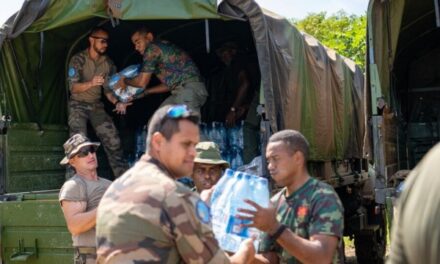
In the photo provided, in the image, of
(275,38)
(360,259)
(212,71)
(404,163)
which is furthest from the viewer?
(360,259)

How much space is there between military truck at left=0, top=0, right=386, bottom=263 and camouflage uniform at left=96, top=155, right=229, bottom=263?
280 cm

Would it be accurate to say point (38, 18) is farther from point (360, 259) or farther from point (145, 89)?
point (360, 259)

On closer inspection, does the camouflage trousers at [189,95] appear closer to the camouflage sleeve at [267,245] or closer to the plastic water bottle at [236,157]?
the plastic water bottle at [236,157]

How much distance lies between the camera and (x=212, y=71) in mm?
7754

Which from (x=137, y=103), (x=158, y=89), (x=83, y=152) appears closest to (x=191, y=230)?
(x=83, y=152)

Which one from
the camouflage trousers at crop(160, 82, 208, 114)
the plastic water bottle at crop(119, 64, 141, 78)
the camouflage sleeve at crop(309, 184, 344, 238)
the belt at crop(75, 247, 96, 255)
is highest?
the plastic water bottle at crop(119, 64, 141, 78)

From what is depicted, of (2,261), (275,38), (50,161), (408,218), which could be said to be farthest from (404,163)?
(408,218)

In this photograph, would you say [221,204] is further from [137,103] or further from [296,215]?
[137,103]

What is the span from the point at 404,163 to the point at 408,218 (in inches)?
218

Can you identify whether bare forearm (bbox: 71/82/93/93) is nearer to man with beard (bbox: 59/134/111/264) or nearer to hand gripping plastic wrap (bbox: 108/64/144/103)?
hand gripping plastic wrap (bbox: 108/64/144/103)

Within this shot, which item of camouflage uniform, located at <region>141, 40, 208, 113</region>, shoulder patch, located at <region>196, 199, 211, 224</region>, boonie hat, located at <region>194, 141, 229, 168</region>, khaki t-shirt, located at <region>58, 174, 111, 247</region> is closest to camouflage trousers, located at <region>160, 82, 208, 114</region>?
camouflage uniform, located at <region>141, 40, 208, 113</region>

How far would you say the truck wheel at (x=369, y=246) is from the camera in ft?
28.0

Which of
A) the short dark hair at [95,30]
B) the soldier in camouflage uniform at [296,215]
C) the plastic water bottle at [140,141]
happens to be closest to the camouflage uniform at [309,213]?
the soldier in camouflage uniform at [296,215]

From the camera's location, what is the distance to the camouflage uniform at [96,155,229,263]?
2.46 m
